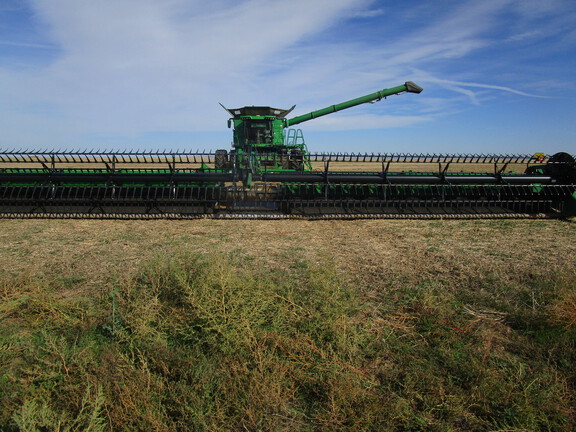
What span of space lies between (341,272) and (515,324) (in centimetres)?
203

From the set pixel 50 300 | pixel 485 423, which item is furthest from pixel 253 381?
pixel 50 300

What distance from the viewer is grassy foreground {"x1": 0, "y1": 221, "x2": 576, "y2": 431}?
231 cm

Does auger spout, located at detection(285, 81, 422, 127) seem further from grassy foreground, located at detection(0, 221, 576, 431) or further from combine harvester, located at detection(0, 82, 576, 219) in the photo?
grassy foreground, located at detection(0, 221, 576, 431)

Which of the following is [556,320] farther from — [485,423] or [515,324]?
[485,423]

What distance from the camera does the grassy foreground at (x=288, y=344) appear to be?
231 centimetres

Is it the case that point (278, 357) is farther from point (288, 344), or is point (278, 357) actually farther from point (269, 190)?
point (269, 190)

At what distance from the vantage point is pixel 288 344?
2.91 m

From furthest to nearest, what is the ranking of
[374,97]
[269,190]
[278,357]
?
[374,97] < [269,190] < [278,357]

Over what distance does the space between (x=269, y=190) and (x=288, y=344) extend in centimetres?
664

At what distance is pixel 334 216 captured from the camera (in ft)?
27.6

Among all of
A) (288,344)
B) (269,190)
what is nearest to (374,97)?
(269,190)

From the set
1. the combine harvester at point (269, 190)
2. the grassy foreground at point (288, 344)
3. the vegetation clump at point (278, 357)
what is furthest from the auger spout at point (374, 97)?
the vegetation clump at point (278, 357)

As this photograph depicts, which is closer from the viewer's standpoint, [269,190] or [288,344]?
[288,344]

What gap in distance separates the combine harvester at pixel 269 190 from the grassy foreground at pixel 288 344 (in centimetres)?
305
